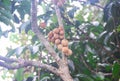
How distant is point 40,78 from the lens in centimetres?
136

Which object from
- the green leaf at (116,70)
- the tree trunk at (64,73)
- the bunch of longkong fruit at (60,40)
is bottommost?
the green leaf at (116,70)

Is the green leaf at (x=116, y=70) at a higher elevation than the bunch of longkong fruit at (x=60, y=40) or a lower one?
lower

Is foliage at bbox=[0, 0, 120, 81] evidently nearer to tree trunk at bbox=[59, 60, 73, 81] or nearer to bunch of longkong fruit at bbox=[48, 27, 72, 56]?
bunch of longkong fruit at bbox=[48, 27, 72, 56]

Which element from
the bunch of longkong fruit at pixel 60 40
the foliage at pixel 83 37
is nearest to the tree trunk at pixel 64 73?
the bunch of longkong fruit at pixel 60 40

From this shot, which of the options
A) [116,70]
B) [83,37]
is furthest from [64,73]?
[83,37]

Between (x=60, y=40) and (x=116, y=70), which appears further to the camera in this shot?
(x=116, y=70)

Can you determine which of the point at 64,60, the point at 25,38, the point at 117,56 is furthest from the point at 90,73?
the point at 25,38

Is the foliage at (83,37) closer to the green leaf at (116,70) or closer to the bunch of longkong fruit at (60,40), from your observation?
the green leaf at (116,70)

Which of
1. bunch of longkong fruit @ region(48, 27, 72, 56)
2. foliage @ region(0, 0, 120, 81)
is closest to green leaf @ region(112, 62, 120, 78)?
foliage @ region(0, 0, 120, 81)

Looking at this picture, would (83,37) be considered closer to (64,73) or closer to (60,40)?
(60,40)

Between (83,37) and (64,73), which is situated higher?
(83,37)

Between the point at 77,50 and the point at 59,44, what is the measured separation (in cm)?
50

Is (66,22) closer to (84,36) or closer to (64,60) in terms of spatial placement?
(84,36)

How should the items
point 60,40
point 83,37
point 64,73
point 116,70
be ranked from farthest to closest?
point 83,37 → point 116,70 → point 60,40 → point 64,73
